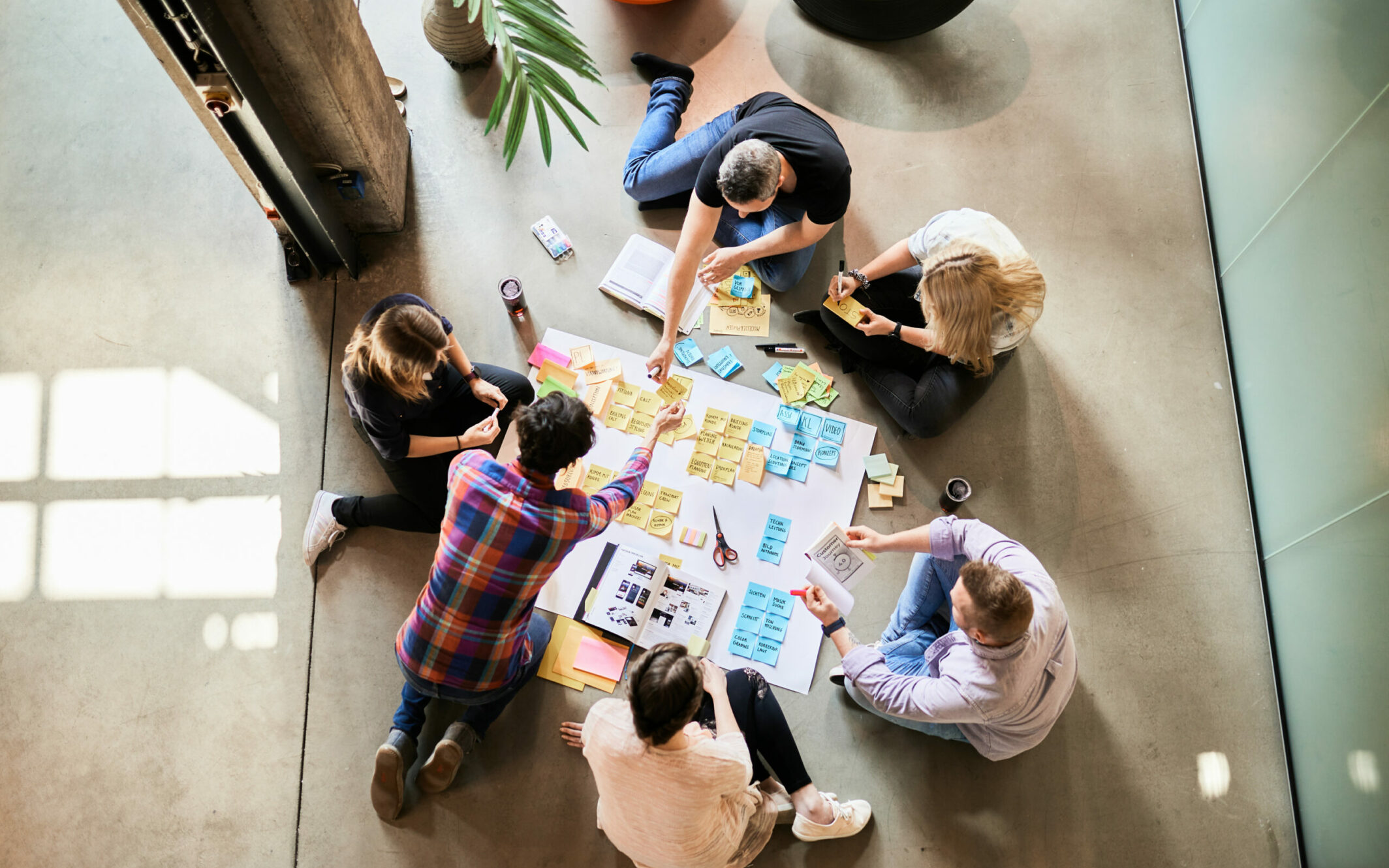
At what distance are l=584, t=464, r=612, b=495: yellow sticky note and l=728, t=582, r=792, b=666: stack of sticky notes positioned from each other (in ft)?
2.33

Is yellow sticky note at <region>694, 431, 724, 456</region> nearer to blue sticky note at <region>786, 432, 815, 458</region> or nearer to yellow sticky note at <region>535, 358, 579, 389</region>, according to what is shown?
blue sticky note at <region>786, 432, 815, 458</region>

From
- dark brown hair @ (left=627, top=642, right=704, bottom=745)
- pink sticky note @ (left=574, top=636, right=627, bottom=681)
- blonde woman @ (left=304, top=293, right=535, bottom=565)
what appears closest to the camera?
dark brown hair @ (left=627, top=642, right=704, bottom=745)

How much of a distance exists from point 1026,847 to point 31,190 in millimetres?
5102

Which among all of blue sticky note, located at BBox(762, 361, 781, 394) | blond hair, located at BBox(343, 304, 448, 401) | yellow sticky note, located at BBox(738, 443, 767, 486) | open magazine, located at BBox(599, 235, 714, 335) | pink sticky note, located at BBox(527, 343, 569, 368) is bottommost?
yellow sticky note, located at BBox(738, 443, 767, 486)

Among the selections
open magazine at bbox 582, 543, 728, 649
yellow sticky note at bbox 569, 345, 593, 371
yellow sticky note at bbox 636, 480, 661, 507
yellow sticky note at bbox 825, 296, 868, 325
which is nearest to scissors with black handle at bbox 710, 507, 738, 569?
open magazine at bbox 582, 543, 728, 649

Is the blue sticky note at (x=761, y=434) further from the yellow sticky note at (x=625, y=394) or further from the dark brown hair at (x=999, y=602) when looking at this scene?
the dark brown hair at (x=999, y=602)

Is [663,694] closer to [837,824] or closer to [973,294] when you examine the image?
[837,824]

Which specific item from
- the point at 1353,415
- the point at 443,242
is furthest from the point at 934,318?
the point at 443,242

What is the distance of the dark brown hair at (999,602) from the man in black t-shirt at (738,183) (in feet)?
4.96

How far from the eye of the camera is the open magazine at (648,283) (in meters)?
3.42

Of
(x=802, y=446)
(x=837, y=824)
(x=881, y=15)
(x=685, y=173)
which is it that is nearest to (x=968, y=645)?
(x=837, y=824)

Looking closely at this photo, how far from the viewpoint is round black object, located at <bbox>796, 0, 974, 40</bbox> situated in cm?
378

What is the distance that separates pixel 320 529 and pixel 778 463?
1845 mm

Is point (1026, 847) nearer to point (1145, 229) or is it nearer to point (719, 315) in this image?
point (719, 315)
